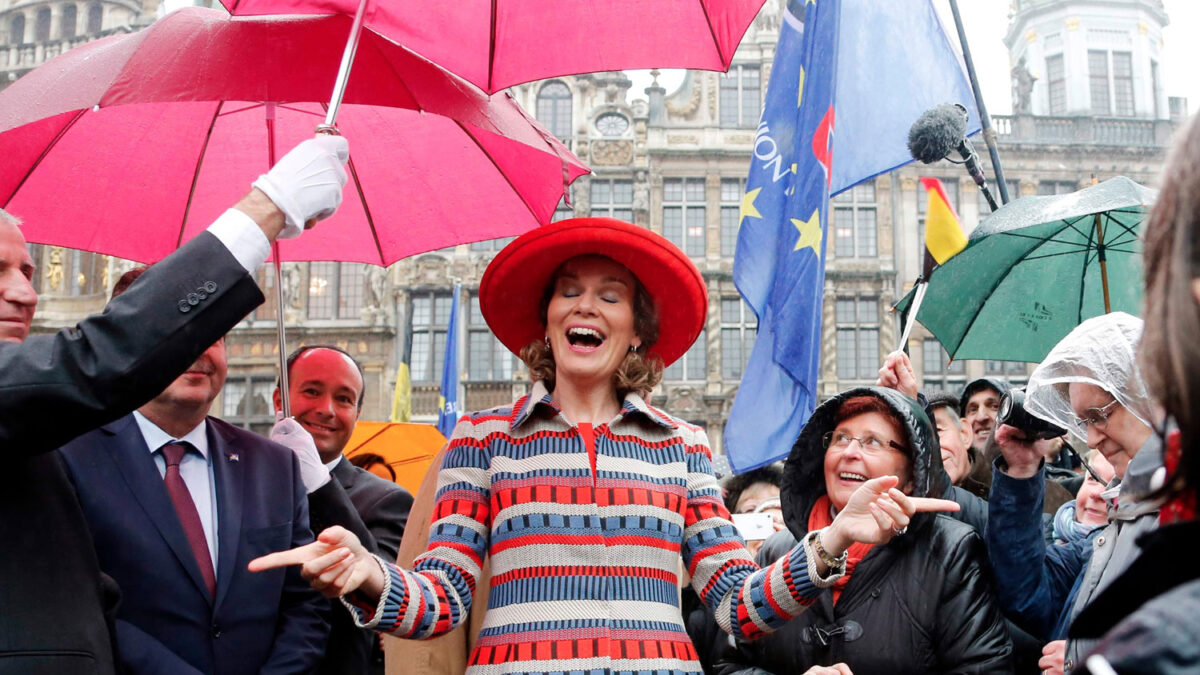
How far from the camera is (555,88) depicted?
22.7 m

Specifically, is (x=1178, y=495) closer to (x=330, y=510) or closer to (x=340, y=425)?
→ (x=330, y=510)

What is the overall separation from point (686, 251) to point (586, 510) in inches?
783

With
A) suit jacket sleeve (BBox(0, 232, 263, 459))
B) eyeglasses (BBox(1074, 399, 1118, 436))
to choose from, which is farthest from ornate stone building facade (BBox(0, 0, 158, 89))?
eyeglasses (BBox(1074, 399, 1118, 436))

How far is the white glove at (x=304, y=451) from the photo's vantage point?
3.03m

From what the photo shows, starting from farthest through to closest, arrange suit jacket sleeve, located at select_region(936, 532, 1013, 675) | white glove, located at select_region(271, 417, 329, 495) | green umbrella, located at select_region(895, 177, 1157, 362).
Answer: green umbrella, located at select_region(895, 177, 1157, 362)
white glove, located at select_region(271, 417, 329, 495)
suit jacket sleeve, located at select_region(936, 532, 1013, 675)

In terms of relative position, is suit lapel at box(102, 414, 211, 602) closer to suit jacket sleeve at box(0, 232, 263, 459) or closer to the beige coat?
the beige coat

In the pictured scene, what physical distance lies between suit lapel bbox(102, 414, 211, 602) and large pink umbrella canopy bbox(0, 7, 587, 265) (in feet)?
2.70

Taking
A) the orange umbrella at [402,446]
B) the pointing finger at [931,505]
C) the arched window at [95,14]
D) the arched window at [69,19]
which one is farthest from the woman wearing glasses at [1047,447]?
the arched window at [69,19]

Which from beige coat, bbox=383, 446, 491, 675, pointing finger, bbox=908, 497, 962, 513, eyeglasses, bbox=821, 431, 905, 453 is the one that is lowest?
beige coat, bbox=383, 446, 491, 675

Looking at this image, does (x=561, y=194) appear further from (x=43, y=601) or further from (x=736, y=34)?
(x=43, y=601)

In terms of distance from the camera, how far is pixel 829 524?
110 inches

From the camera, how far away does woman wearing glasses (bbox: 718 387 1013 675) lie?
2.56 m

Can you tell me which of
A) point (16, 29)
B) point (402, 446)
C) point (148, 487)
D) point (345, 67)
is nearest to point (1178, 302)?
point (345, 67)

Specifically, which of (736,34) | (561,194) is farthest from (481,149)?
(736,34)
